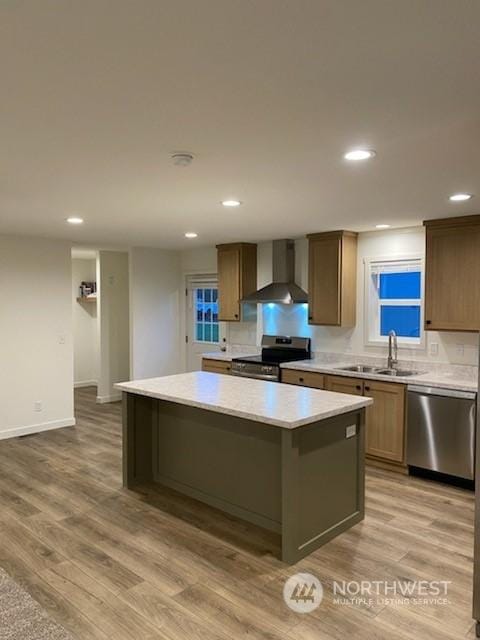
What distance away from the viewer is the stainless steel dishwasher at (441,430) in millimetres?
3980

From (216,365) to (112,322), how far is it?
2292 millimetres

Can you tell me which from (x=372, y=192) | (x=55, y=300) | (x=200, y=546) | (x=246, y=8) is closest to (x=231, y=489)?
(x=200, y=546)

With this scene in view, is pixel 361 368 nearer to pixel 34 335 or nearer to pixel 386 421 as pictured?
pixel 386 421

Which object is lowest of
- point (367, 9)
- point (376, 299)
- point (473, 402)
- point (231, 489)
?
point (231, 489)

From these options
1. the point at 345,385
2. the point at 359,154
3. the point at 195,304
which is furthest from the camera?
the point at 195,304

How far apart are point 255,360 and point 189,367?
6.69 ft

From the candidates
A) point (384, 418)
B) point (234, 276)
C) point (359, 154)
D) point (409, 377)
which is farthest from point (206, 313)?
point (359, 154)

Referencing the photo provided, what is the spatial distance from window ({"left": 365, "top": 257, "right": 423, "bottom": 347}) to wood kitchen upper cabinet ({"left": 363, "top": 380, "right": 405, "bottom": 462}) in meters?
0.77

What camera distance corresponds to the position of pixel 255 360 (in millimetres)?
5820

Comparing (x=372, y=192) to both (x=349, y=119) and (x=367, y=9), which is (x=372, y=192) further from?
(x=367, y=9)

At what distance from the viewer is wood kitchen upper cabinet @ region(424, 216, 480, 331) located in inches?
167

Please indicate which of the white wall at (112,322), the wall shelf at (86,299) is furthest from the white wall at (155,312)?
the wall shelf at (86,299)

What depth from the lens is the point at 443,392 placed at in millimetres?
4102

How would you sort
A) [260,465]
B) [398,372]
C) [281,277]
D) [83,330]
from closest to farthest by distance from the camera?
[260,465] < [398,372] < [281,277] < [83,330]
